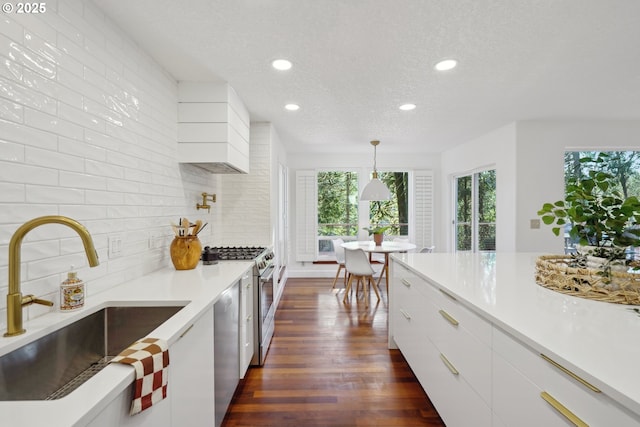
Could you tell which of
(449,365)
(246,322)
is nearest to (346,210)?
(246,322)

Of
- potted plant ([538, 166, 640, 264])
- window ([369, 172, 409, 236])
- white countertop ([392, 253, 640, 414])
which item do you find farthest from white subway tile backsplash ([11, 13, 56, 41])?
window ([369, 172, 409, 236])

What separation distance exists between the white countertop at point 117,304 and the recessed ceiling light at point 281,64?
4.87 feet

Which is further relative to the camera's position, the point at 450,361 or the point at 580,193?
the point at 450,361

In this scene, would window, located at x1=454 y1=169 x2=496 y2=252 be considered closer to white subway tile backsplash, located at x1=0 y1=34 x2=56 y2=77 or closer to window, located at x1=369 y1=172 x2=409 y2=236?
window, located at x1=369 y1=172 x2=409 y2=236

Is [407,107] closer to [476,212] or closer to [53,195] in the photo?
[476,212]

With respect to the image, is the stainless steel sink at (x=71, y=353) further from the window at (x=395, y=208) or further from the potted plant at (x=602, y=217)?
the window at (x=395, y=208)

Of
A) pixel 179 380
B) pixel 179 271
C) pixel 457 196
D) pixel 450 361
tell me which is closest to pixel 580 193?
pixel 450 361

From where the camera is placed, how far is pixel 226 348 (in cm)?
180

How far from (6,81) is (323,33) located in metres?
1.46

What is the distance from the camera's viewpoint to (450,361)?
4.98 ft

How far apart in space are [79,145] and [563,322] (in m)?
2.10

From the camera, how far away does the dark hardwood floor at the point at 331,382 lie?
1.83 meters

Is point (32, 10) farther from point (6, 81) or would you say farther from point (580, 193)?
point (580, 193)

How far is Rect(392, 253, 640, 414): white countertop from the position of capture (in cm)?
72
